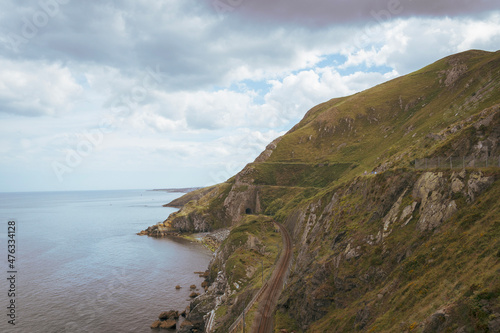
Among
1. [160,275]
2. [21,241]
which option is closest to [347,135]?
[160,275]

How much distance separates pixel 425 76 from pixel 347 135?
65.2m

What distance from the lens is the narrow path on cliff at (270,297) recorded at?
44656 mm

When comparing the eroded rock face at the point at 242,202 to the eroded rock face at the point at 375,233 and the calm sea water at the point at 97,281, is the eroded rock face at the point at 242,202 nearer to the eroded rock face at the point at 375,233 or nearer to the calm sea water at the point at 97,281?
the calm sea water at the point at 97,281

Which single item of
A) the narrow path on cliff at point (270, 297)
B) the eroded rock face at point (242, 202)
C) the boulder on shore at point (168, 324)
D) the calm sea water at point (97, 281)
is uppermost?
the eroded rock face at point (242, 202)

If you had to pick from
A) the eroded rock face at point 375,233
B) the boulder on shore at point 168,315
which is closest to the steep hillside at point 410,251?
the eroded rock face at point 375,233

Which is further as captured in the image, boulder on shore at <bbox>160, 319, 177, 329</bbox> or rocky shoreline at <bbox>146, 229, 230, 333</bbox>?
boulder on shore at <bbox>160, 319, 177, 329</bbox>

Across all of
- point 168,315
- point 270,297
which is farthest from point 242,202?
point 270,297

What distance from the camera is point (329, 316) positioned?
36219 millimetres

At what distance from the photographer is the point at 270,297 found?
52.4 meters

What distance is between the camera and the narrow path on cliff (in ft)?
147

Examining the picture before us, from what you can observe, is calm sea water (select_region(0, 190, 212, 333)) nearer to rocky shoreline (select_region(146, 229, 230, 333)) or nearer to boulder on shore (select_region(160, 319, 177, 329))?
rocky shoreline (select_region(146, 229, 230, 333))

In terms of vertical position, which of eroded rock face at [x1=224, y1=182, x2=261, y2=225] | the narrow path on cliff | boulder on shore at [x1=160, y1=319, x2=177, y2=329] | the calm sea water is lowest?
boulder on shore at [x1=160, y1=319, x2=177, y2=329]

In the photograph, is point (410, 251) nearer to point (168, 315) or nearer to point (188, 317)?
point (188, 317)

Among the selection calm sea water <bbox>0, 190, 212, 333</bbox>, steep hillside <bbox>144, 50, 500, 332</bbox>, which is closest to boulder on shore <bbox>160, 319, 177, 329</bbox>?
calm sea water <bbox>0, 190, 212, 333</bbox>
